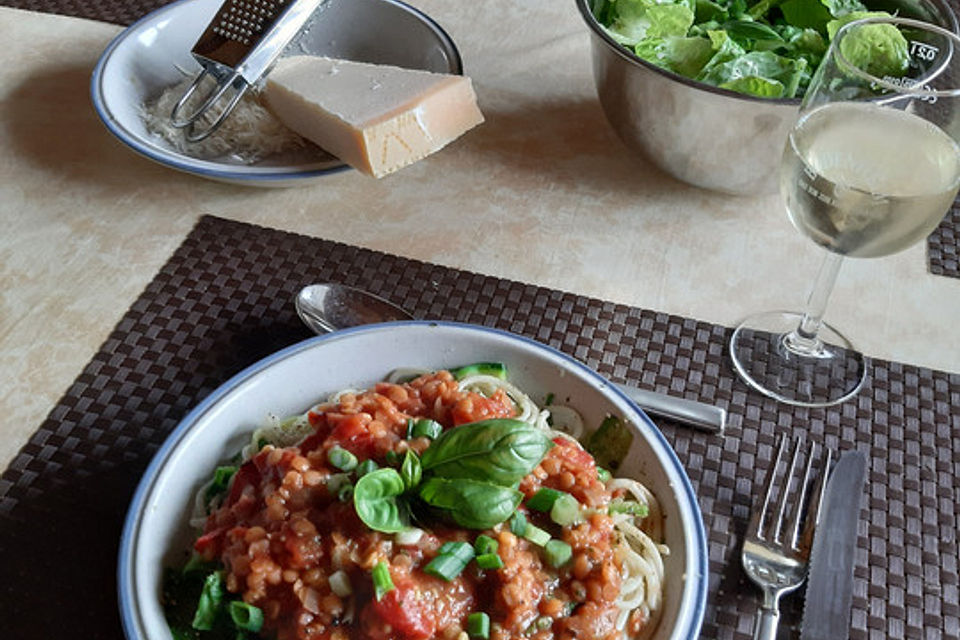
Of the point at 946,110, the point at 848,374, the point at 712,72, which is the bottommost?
the point at 848,374

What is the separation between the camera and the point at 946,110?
134 centimetres

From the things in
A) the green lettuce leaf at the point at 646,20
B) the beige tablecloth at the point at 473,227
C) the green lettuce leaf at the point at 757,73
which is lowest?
the beige tablecloth at the point at 473,227

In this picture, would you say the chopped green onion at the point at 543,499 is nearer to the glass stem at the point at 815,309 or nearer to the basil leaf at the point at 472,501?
the basil leaf at the point at 472,501


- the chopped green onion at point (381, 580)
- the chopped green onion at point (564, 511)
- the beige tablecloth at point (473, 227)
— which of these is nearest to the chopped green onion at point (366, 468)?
the chopped green onion at point (381, 580)

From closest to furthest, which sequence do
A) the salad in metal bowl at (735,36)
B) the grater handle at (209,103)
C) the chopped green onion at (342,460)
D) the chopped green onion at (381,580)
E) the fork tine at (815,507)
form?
the chopped green onion at (381,580) < the chopped green onion at (342,460) < the fork tine at (815,507) < the salad in metal bowl at (735,36) < the grater handle at (209,103)

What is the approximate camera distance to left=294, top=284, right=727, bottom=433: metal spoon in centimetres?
145

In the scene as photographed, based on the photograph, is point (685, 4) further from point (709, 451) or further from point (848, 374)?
point (709, 451)

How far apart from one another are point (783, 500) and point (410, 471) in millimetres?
523

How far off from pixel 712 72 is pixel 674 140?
0.13 meters

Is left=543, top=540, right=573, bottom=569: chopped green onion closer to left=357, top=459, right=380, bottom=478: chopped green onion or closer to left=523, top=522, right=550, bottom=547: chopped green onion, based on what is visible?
left=523, top=522, right=550, bottom=547: chopped green onion

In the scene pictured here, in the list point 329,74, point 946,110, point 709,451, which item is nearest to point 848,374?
point 709,451

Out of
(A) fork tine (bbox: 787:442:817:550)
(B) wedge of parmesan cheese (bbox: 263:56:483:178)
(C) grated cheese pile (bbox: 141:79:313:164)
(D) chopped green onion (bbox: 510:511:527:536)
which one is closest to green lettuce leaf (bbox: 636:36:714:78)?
(B) wedge of parmesan cheese (bbox: 263:56:483:178)

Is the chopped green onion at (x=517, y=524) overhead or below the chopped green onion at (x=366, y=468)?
below

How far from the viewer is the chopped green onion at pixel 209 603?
1.10 m
